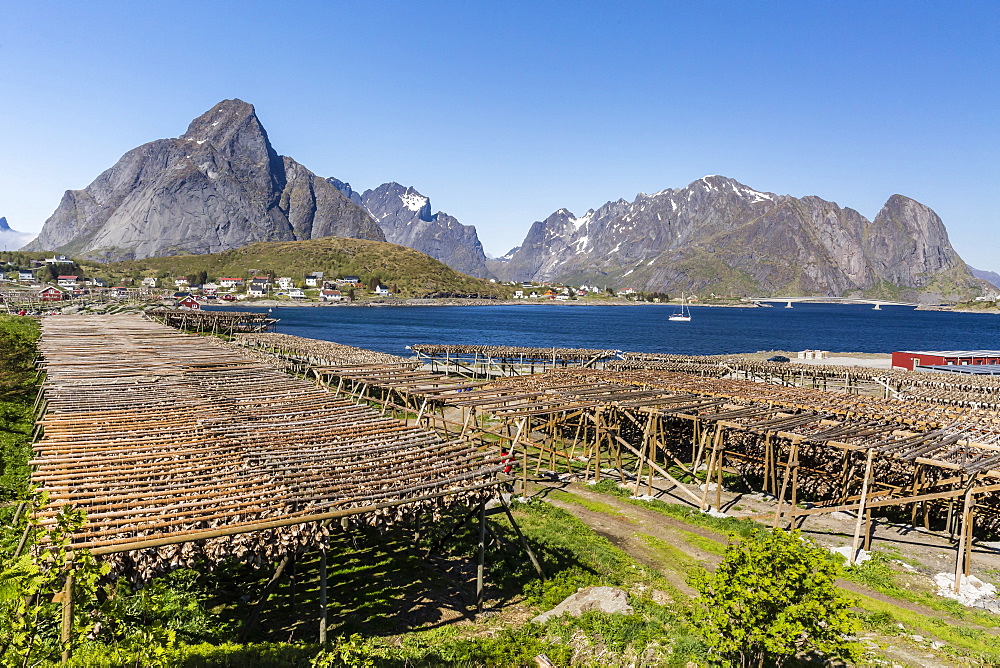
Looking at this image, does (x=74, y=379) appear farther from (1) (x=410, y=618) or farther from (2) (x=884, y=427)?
(2) (x=884, y=427)

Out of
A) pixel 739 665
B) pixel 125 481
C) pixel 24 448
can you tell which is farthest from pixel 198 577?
pixel 24 448

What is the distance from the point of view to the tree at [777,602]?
7.87 metres

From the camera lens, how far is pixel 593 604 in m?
11.9

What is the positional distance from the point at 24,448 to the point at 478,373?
126ft

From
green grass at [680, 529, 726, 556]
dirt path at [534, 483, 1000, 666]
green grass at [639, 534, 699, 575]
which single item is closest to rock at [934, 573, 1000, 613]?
dirt path at [534, 483, 1000, 666]

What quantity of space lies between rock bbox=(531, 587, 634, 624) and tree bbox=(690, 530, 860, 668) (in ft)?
11.0

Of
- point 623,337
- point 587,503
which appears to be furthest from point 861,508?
point 623,337

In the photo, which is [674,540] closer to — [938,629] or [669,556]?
[669,556]

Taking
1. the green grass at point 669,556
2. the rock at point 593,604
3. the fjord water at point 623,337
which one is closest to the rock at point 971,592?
the green grass at point 669,556

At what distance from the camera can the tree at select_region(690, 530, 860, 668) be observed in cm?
787

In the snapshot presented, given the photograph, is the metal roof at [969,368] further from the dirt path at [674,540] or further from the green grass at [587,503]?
the green grass at [587,503]

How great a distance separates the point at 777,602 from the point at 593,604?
476cm

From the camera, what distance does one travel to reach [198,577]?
40.6ft

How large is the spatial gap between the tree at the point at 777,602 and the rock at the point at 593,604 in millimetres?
3364
